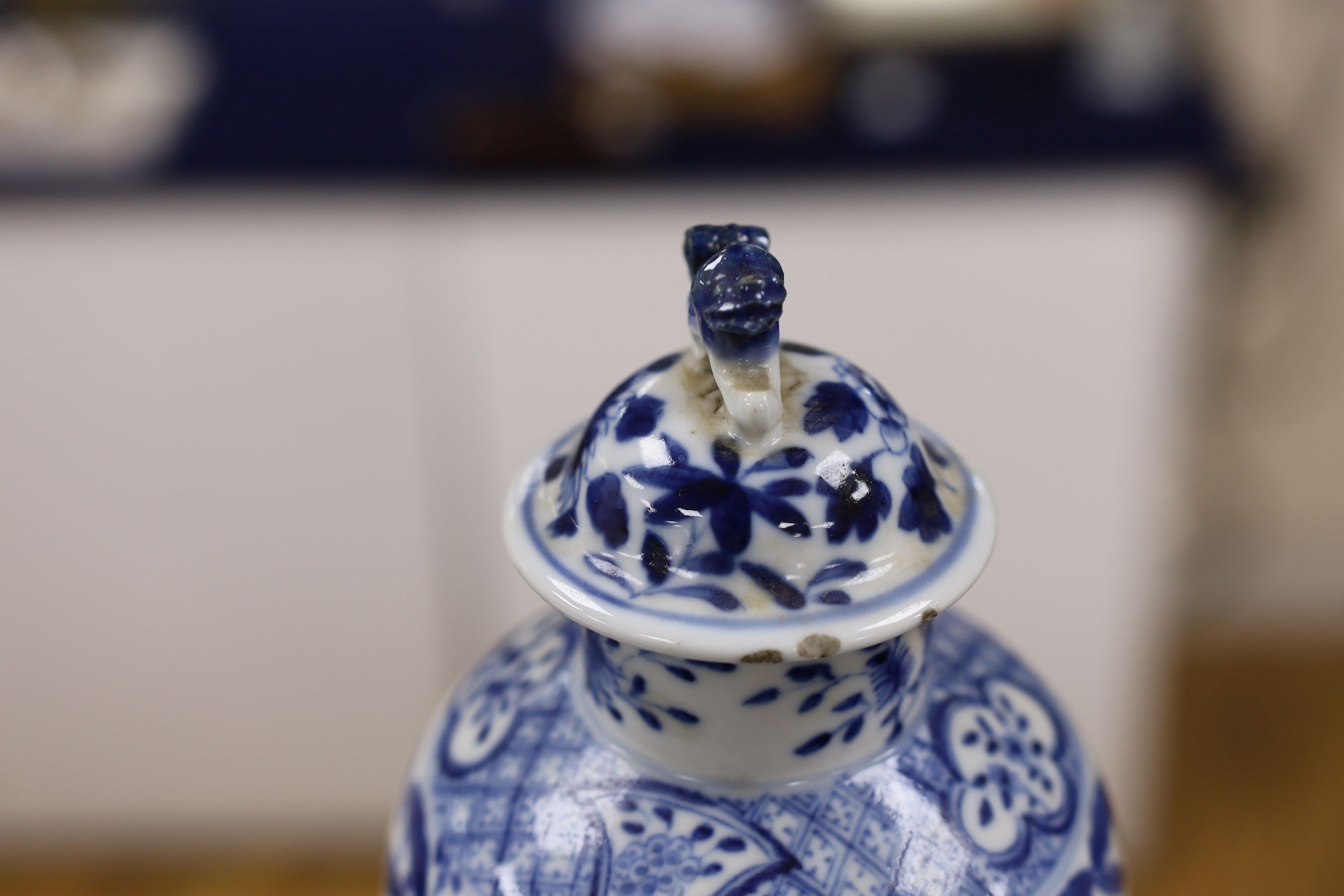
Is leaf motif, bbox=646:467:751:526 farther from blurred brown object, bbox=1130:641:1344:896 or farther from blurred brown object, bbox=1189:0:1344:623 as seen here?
blurred brown object, bbox=1189:0:1344:623

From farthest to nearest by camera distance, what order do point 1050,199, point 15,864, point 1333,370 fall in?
point 1333,370, point 15,864, point 1050,199

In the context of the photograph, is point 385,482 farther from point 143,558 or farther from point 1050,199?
point 1050,199

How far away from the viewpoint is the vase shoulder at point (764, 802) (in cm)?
41

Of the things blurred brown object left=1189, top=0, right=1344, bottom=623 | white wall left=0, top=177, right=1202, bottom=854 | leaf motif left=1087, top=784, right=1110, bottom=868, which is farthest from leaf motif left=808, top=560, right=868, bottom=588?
blurred brown object left=1189, top=0, right=1344, bottom=623

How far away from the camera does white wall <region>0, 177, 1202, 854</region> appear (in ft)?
4.13

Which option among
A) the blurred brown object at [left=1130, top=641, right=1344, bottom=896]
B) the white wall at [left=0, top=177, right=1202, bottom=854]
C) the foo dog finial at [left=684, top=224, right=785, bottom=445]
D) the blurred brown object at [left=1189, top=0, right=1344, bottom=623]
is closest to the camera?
the foo dog finial at [left=684, top=224, right=785, bottom=445]

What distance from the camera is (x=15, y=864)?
161 centimetres

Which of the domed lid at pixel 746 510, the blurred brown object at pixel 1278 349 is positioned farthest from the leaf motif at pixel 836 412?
the blurred brown object at pixel 1278 349

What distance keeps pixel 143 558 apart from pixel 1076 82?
1.13 metres

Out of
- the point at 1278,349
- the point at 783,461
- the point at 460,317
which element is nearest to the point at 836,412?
the point at 783,461

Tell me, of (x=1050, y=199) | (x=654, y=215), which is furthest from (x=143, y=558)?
(x=1050, y=199)

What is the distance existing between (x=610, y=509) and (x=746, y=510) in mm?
43

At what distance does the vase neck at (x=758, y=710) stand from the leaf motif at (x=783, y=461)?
64 millimetres

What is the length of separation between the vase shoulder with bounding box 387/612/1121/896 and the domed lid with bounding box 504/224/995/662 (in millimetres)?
44
